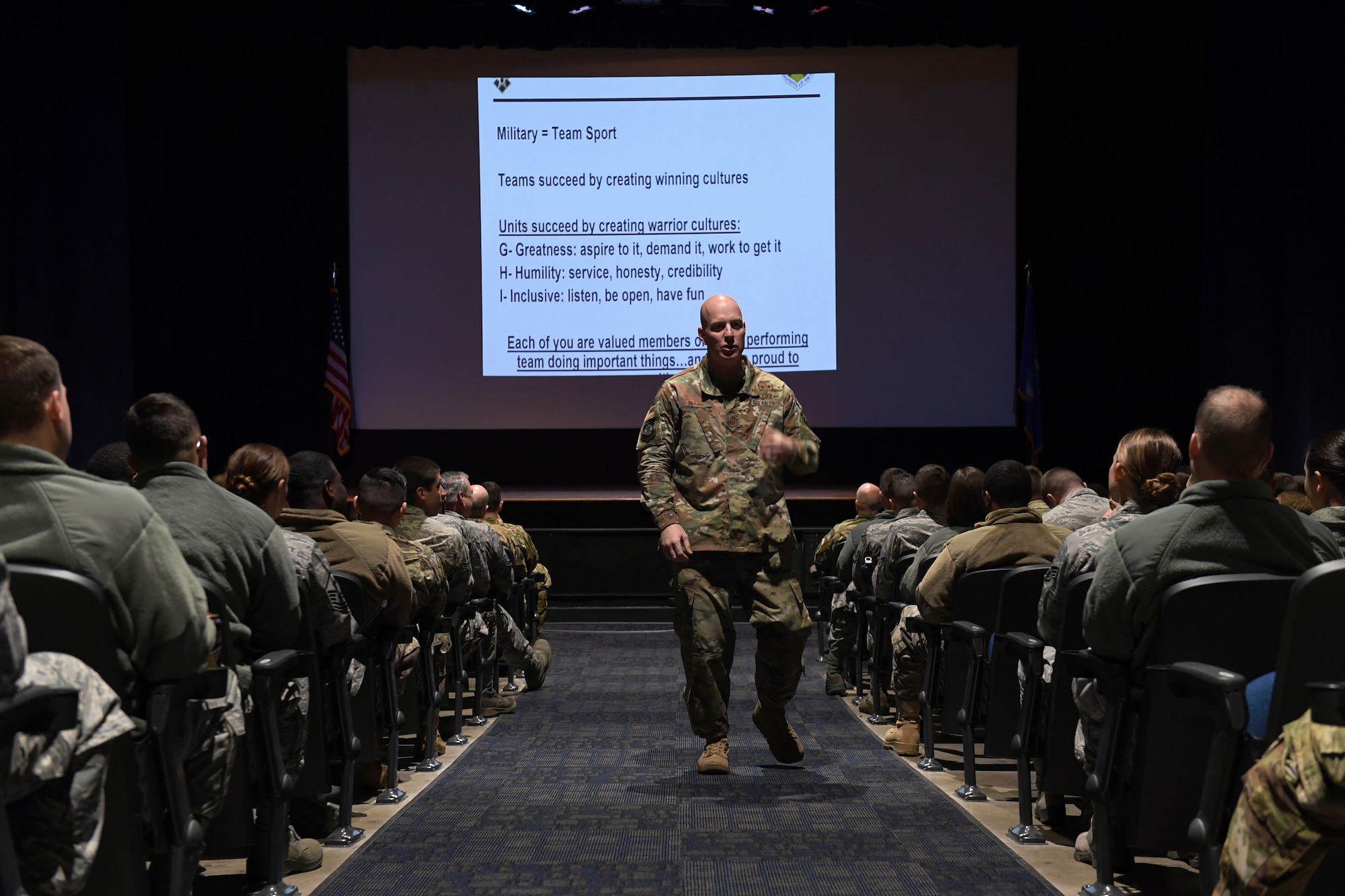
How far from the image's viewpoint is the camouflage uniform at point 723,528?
392 cm

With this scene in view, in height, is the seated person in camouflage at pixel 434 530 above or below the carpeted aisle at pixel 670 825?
above

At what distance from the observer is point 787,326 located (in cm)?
944

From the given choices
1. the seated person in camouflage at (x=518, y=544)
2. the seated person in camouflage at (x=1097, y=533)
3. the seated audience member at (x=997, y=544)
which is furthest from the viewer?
the seated person in camouflage at (x=518, y=544)

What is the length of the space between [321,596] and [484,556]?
2.23 m

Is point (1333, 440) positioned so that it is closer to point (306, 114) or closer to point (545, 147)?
point (545, 147)

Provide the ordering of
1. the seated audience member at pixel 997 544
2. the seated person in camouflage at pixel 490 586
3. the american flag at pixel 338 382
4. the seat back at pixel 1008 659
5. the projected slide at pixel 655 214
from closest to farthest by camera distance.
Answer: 1. the seat back at pixel 1008 659
2. the seated audience member at pixel 997 544
3. the seated person in camouflage at pixel 490 586
4. the projected slide at pixel 655 214
5. the american flag at pixel 338 382

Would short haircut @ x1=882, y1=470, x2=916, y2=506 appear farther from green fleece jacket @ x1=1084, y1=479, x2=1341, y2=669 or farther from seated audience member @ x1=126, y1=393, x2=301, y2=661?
seated audience member @ x1=126, y1=393, x2=301, y2=661

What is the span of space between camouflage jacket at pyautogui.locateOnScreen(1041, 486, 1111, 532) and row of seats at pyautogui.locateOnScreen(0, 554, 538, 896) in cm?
212

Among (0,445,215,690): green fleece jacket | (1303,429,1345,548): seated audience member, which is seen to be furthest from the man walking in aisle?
(0,445,215,690): green fleece jacket

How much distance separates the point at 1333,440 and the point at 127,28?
9.68 m

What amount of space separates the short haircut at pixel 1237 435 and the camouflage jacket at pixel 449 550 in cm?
269

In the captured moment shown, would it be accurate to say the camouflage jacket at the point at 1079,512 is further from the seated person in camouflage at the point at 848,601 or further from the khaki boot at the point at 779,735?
the seated person in camouflage at the point at 848,601

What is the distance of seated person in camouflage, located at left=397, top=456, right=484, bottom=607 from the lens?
14.1 ft

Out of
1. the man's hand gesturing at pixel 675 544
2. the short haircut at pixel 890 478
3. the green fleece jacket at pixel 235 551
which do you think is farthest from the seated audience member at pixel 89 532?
the short haircut at pixel 890 478
